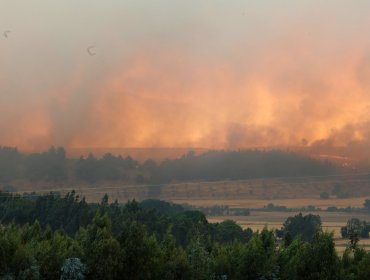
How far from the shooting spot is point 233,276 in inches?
1654

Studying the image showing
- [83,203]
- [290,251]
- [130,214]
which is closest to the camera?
[290,251]

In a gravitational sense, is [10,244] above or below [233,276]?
above

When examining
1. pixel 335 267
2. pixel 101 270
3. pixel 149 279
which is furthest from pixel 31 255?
pixel 335 267

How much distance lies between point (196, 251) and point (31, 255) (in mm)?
12205

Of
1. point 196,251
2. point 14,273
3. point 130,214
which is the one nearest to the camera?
point 14,273

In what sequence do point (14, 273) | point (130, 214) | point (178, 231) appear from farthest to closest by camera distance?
1. point (130, 214)
2. point (178, 231)
3. point (14, 273)

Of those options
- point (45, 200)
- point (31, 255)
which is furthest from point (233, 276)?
point (45, 200)

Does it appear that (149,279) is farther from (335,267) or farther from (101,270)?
(335,267)

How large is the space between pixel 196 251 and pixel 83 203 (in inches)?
3268

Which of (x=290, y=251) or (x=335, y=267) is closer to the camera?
(x=335, y=267)

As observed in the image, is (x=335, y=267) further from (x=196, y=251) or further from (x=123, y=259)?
(x=123, y=259)

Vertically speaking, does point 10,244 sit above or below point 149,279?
above

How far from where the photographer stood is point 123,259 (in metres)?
37.6

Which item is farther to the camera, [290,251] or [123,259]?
[290,251]
